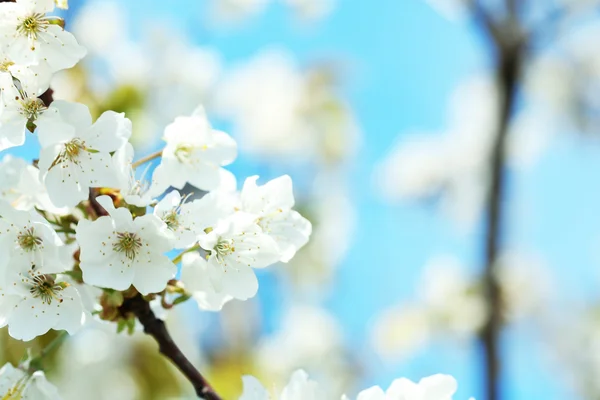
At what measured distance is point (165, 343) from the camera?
83 centimetres

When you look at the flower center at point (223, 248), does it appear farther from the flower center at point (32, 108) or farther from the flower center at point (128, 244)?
the flower center at point (32, 108)

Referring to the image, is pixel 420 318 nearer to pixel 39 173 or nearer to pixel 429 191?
pixel 429 191

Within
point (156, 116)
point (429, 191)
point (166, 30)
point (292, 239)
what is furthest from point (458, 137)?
point (292, 239)

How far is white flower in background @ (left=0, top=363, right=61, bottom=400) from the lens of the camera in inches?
34.5

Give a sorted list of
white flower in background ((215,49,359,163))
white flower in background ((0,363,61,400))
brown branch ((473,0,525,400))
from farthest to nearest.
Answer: white flower in background ((215,49,359,163)) < brown branch ((473,0,525,400)) < white flower in background ((0,363,61,400))

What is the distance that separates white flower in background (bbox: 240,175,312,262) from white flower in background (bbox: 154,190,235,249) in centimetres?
5

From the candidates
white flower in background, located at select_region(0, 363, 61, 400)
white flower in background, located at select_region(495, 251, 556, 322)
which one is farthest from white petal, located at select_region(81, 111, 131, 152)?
white flower in background, located at select_region(495, 251, 556, 322)

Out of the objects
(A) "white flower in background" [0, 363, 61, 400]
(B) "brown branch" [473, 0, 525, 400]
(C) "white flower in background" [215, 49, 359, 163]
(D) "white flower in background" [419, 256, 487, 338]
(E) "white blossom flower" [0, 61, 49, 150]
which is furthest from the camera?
(C) "white flower in background" [215, 49, 359, 163]

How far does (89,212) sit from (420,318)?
3578 mm

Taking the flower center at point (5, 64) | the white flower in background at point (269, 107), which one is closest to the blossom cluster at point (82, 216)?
the flower center at point (5, 64)

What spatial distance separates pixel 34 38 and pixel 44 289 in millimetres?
276

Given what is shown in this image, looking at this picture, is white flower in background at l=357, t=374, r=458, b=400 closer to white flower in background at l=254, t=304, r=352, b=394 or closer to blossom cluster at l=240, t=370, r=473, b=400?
blossom cluster at l=240, t=370, r=473, b=400

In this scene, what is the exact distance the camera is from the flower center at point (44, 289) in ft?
2.72

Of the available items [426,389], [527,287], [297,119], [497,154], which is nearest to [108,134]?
[426,389]
